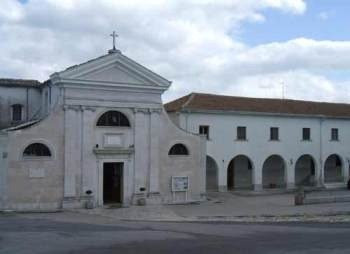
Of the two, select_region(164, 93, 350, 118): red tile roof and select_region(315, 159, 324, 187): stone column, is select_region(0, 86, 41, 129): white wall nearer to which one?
select_region(164, 93, 350, 118): red tile roof

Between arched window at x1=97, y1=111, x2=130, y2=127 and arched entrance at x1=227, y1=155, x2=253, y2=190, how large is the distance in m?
12.3

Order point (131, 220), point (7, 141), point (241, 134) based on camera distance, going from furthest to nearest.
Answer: point (241, 134), point (7, 141), point (131, 220)

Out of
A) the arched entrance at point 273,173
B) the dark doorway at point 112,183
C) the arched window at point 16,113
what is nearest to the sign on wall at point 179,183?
the dark doorway at point 112,183

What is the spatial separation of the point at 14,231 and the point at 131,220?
275 inches

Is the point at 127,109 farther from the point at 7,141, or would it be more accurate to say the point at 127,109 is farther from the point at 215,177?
the point at 215,177

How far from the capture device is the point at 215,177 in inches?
1511

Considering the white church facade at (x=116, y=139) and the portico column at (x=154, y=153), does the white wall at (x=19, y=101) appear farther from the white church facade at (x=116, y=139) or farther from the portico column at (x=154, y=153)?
the portico column at (x=154, y=153)

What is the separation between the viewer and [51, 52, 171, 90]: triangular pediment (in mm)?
28328

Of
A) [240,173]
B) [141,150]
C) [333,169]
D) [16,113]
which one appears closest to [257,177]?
[240,173]

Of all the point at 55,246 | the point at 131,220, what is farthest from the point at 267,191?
the point at 55,246

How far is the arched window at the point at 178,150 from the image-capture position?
105 ft

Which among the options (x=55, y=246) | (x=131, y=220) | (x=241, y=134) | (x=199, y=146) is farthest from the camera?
(x=241, y=134)

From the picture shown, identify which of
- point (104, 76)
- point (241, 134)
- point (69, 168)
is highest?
point (104, 76)

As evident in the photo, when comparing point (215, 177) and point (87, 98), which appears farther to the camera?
point (215, 177)
